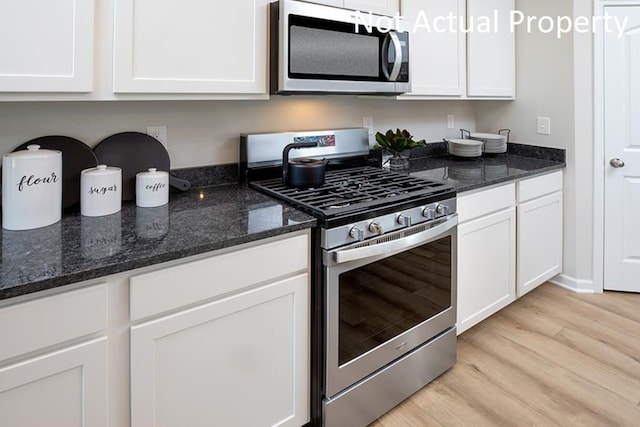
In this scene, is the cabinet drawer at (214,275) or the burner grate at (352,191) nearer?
the cabinet drawer at (214,275)

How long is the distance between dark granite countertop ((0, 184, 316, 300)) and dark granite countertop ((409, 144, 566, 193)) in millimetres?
1008

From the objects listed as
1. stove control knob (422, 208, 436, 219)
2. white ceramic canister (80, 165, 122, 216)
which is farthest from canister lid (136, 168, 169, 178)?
stove control knob (422, 208, 436, 219)

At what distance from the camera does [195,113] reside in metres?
1.86

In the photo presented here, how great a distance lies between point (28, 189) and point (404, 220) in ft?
4.18

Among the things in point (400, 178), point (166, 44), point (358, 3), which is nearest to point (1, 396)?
point (166, 44)

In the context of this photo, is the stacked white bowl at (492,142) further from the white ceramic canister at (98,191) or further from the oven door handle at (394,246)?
the white ceramic canister at (98,191)

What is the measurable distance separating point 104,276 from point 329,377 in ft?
2.76

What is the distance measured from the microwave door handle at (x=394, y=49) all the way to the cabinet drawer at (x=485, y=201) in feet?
2.25

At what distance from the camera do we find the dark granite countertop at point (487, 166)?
219 centimetres

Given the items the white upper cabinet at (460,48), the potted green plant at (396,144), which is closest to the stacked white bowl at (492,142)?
the white upper cabinet at (460,48)

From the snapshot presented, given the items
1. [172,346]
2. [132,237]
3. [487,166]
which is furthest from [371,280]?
[487,166]

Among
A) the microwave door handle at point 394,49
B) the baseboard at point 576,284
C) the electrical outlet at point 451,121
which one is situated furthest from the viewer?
the electrical outlet at point 451,121

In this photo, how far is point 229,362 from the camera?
1306 millimetres

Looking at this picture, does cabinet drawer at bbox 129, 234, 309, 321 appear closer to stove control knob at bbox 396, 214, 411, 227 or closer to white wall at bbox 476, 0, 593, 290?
stove control knob at bbox 396, 214, 411, 227
